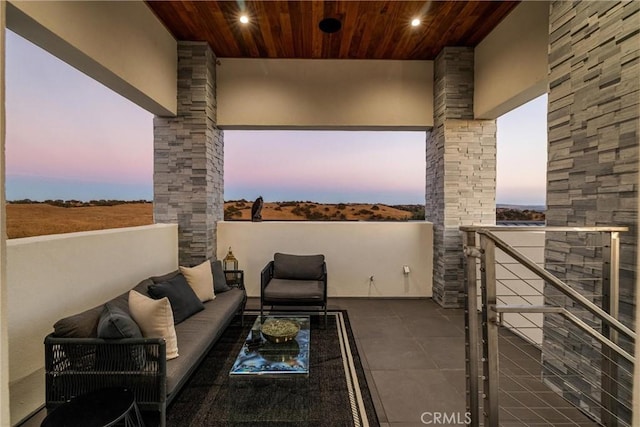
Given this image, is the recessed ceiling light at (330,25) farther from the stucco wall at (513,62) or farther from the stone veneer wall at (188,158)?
the stucco wall at (513,62)

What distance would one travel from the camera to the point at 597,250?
6.91 ft

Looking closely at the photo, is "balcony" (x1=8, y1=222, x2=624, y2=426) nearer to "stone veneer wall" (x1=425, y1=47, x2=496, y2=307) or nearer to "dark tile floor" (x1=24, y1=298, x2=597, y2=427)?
"dark tile floor" (x1=24, y1=298, x2=597, y2=427)

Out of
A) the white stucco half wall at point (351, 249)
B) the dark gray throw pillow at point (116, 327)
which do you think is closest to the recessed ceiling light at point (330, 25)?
the white stucco half wall at point (351, 249)

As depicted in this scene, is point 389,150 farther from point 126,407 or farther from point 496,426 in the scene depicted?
point 126,407

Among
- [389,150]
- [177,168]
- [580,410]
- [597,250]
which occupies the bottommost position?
[580,410]

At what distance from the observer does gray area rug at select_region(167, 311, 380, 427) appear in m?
2.08

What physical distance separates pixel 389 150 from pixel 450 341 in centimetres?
321

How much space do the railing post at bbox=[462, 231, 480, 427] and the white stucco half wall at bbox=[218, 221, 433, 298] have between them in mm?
3099

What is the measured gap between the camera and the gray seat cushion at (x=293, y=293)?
11.8 ft

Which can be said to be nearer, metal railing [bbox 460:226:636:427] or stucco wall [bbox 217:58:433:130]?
metal railing [bbox 460:226:636:427]

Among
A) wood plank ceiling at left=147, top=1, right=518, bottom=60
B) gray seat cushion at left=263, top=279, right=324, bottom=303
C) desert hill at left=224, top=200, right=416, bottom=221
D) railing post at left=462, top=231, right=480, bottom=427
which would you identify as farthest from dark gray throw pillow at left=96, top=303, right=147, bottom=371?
wood plank ceiling at left=147, top=1, right=518, bottom=60

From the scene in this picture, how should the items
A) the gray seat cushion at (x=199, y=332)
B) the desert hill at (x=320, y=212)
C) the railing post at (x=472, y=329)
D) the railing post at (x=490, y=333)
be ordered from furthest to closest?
the desert hill at (x=320, y=212) < the gray seat cushion at (x=199, y=332) < the railing post at (x=472, y=329) < the railing post at (x=490, y=333)

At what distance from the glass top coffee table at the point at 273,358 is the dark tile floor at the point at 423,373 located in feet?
2.11

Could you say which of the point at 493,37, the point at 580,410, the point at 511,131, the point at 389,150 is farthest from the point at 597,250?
the point at 389,150
